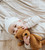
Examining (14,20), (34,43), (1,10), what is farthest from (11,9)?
(34,43)

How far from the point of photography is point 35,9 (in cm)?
102

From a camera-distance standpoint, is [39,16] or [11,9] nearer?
[39,16]

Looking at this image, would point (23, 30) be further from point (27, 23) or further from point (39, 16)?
point (39, 16)

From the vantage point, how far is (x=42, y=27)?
0.93 meters

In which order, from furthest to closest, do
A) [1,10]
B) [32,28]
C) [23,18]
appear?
[1,10] → [23,18] → [32,28]

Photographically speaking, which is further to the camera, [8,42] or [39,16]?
[8,42]

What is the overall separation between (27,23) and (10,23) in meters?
0.17

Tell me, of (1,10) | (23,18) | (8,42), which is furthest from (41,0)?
(8,42)

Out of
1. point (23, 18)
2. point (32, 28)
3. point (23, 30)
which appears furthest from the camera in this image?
point (23, 18)

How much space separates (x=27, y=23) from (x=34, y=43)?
0.21 metres

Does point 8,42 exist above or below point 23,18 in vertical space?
below

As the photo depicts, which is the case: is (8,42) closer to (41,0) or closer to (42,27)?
(42,27)

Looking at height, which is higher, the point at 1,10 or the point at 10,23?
the point at 1,10

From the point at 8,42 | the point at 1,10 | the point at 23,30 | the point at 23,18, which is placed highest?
the point at 1,10
